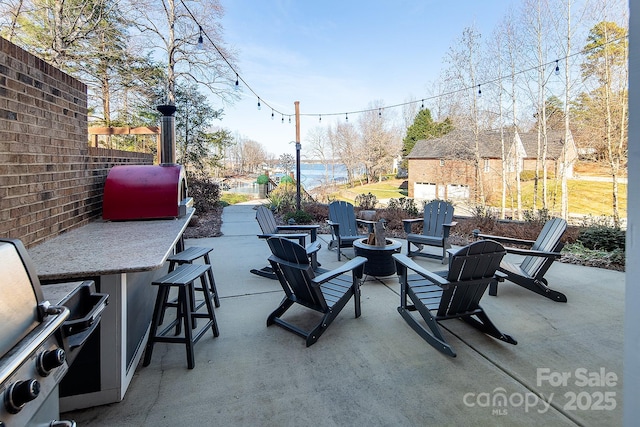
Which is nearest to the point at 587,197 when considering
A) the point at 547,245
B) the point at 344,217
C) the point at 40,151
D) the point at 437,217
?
the point at 437,217

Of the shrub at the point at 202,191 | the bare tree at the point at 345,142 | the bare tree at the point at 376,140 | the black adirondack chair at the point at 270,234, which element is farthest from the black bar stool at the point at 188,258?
the bare tree at the point at 376,140

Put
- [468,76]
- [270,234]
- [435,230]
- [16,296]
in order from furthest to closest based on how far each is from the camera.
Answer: [468,76]
[435,230]
[270,234]
[16,296]

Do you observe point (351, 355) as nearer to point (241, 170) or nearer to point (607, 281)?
point (607, 281)

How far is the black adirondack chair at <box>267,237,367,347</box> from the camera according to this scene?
2.71 meters

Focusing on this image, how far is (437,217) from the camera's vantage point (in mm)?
5531

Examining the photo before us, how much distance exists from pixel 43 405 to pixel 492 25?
15972mm

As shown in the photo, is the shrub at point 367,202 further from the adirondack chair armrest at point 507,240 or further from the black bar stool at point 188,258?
the black bar stool at point 188,258

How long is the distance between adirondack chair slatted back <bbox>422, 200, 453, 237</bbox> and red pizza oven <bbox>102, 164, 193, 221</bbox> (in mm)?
3933

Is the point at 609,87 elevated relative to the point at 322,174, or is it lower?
elevated

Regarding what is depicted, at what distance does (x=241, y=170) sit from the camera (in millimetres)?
25672

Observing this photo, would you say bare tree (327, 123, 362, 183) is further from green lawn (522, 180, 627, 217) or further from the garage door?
green lawn (522, 180, 627, 217)

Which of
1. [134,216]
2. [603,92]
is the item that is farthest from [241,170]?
[134,216]

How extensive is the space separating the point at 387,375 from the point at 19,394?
2015 mm

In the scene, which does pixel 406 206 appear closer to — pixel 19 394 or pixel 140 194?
pixel 140 194
